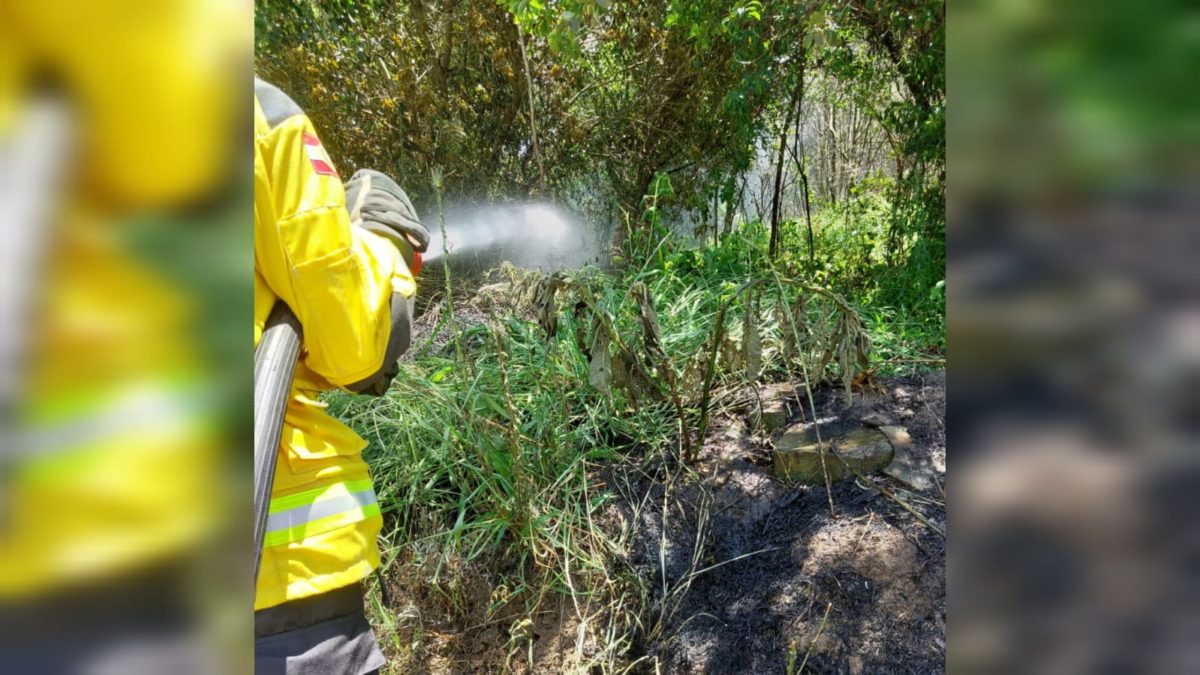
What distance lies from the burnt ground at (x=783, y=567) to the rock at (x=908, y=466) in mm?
25

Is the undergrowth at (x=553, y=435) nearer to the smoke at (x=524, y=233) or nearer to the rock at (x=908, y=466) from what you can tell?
the rock at (x=908, y=466)

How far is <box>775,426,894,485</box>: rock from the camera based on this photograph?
240 cm

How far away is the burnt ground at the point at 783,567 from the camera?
79.7 inches

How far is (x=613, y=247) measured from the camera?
438 cm

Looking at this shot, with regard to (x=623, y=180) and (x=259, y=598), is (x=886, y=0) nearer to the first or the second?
(x=623, y=180)

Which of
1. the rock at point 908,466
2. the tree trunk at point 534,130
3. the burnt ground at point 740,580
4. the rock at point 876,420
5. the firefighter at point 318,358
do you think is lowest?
the burnt ground at point 740,580
